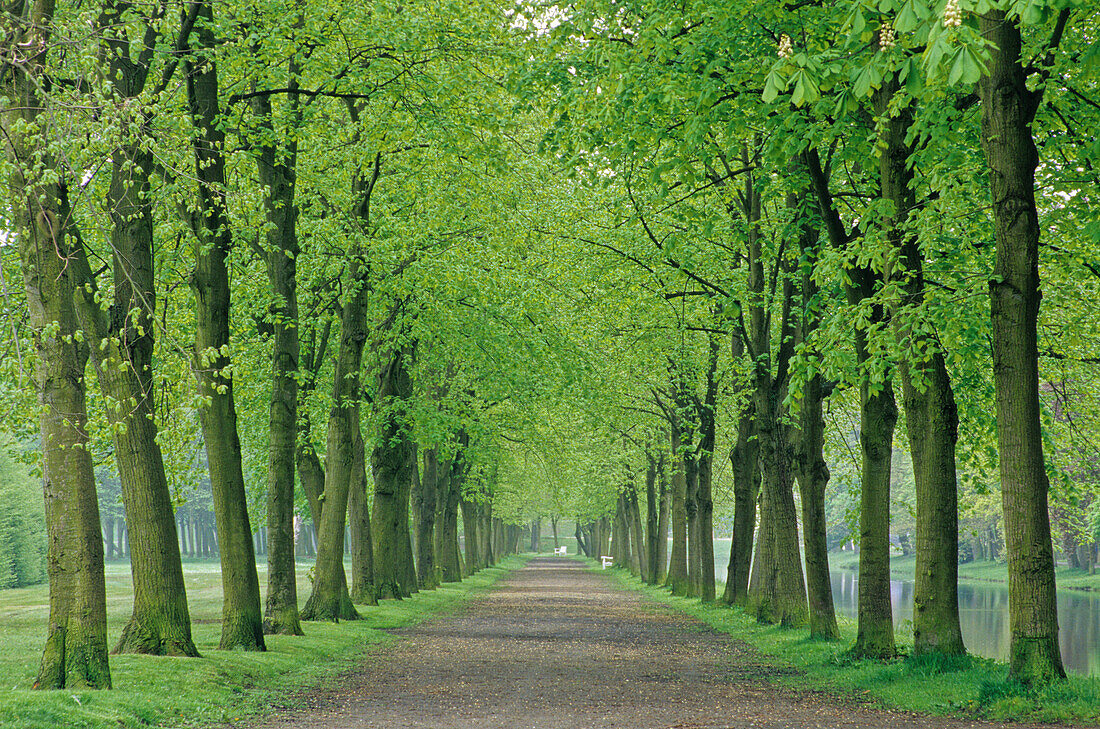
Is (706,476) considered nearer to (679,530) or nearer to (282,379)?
(679,530)

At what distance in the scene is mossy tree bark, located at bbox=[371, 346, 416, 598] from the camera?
26.5 metres

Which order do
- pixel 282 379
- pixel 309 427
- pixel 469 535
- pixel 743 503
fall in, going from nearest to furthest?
pixel 282 379 → pixel 309 427 → pixel 743 503 → pixel 469 535

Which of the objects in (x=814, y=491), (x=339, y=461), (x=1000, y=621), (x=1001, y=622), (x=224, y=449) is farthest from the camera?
(x=1000, y=621)

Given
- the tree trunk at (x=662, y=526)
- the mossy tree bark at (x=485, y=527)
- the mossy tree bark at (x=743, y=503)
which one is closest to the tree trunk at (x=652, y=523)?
the tree trunk at (x=662, y=526)

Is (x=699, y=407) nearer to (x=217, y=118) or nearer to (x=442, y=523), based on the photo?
(x=442, y=523)

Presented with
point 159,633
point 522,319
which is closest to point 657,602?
point 522,319

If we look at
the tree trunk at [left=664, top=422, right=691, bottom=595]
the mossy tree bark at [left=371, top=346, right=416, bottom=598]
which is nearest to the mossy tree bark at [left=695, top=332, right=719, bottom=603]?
the tree trunk at [left=664, top=422, right=691, bottom=595]

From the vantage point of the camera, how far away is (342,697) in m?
12.6

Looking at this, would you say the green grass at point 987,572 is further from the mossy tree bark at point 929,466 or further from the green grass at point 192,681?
the green grass at point 192,681

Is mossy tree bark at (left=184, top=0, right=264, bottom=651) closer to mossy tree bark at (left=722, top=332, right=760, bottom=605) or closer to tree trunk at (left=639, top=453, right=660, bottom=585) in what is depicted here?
mossy tree bark at (left=722, top=332, right=760, bottom=605)

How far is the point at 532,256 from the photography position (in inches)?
1080

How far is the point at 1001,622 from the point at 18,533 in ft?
174

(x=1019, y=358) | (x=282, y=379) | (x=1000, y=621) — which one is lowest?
(x=1000, y=621)

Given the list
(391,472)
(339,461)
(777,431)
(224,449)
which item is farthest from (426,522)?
(224,449)
